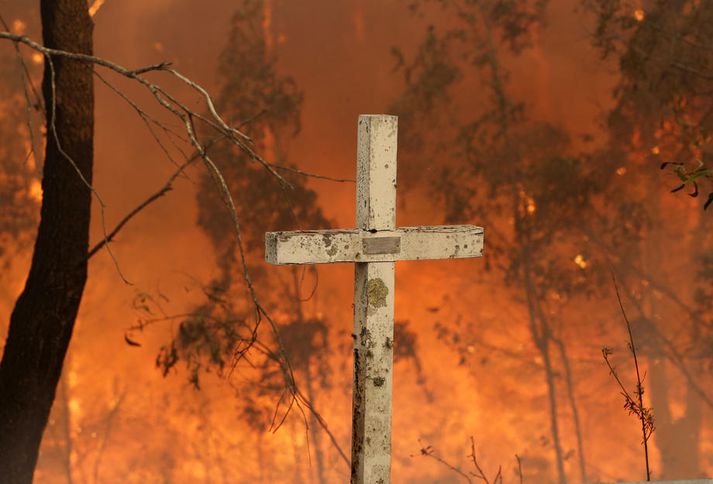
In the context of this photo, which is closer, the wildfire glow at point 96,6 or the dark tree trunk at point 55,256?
the dark tree trunk at point 55,256

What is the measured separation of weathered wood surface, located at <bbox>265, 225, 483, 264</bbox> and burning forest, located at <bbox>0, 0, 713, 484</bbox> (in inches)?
76.7

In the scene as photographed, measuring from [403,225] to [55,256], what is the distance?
6.11ft

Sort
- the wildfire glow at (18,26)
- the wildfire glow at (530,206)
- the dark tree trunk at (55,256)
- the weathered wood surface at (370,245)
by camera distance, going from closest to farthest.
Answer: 1. the weathered wood surface at (370,245)
2. the dark tree trunk at (55,256)
3. the wildfire glow at (18,26)
4. the wildfire glow at (530,206)

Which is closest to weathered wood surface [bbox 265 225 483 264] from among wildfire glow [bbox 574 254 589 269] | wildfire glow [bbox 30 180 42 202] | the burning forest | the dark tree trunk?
the dark tree trunk

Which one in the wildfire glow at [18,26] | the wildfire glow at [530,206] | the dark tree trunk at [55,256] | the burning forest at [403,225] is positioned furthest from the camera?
the wildfire glow at [530,206]

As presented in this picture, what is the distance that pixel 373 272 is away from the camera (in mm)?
2182

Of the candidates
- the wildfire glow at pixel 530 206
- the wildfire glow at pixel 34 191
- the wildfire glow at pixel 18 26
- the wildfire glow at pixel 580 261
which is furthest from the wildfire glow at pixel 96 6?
the wildfire glow at pixel 580 261

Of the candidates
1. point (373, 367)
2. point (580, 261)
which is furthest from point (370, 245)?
point (580, 261)

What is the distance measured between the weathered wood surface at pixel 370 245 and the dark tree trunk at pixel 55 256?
138cm

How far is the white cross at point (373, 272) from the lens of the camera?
2.16 metres

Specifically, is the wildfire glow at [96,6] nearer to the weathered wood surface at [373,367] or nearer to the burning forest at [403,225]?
the burning forest at [403,225]

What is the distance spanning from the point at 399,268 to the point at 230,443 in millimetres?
1073

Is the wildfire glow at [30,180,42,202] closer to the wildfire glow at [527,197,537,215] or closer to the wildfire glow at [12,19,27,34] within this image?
the wildfire glow at [12,19,27,34]

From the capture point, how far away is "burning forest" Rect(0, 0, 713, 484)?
4355 mm
